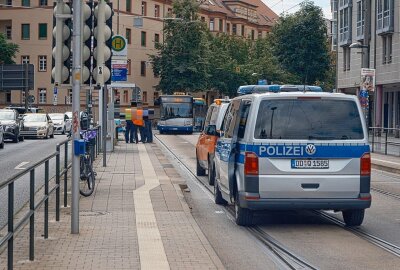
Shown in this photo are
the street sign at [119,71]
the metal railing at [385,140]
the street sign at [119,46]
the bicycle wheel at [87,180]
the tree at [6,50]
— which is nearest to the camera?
the bicycle wheel at [87,180]

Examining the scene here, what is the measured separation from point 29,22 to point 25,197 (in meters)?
80.1

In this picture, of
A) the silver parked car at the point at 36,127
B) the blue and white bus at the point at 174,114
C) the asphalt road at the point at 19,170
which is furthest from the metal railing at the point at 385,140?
the blue and white bus at the point at 174,114

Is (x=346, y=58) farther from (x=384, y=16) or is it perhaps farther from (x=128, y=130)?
(x=128, y=130)

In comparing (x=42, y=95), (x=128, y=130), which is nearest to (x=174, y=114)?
(x=128, y=130)

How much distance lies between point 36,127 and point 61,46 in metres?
37.8

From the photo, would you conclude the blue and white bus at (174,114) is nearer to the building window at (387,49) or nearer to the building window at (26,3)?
the building window at (387,49)

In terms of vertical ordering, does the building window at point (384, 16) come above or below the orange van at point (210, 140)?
above

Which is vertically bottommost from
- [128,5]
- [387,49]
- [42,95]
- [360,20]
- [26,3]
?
[42,95]

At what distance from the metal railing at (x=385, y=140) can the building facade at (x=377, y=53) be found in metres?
17.7

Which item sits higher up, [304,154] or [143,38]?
[143,38]

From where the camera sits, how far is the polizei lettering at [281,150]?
12445mm

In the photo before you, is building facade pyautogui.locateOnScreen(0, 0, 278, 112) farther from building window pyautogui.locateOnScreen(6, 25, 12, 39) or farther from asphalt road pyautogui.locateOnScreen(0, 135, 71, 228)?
asphalt road pyautogui.locateOnScreen(0, 135, 71, 228)

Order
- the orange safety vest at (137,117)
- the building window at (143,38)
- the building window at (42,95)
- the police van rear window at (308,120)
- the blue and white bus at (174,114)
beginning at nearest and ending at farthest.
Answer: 1. the police van rear window at (308,120)
2. the orange safety vest at (137,117)
3. the blue and white bus at (174,114)
4. the building window at (42,95)
5. the building window at (143,38)

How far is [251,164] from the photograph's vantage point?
40.9ft
